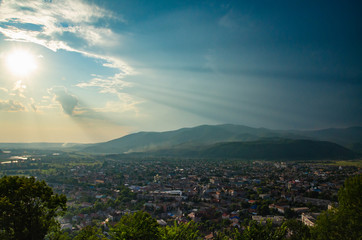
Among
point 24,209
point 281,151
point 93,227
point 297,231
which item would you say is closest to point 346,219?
point 297,231

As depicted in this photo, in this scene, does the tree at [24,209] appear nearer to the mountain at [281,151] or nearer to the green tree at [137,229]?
the green tree at [137,229]

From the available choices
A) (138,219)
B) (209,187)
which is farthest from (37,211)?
(209,187)

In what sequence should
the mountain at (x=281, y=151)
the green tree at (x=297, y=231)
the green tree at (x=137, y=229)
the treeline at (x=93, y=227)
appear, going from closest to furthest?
the treeline at (x=93, y=227) < the green tree at (x=137, y=229) < the green tree at (x=297, y=231) < the mountain at (x=281, y=151)

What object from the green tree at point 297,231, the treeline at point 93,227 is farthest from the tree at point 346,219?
the green tree at point 297,231

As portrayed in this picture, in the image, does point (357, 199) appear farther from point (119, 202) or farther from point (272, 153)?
point (272, 153)

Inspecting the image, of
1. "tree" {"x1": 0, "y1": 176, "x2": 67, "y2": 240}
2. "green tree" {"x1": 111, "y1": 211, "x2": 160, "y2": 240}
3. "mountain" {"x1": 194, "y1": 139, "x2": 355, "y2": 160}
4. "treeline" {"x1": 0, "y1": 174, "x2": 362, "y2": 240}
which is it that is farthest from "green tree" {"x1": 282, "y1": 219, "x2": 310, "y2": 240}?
"mountain" {"x1": 194, "y1": 139, "x2": 355, "y2": 160}

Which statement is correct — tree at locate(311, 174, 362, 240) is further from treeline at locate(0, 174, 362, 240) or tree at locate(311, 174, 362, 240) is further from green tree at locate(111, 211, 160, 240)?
green tree at locate(111, 211, 160, 240)
